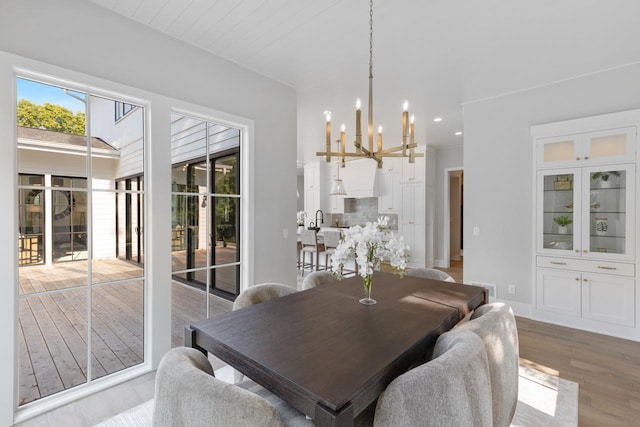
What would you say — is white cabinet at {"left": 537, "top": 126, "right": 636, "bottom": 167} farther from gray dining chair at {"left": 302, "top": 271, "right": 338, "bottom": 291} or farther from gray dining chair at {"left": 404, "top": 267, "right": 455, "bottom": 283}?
gray dining chair at {"left": 302, "top": 271, "right": 338, "bottom": 291}

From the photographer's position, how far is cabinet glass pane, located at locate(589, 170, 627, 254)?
10.6 ft

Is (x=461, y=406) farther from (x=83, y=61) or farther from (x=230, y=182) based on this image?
(x=83, y=61)

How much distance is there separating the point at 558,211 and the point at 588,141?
0.84 meters

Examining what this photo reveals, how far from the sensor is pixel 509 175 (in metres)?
3.95

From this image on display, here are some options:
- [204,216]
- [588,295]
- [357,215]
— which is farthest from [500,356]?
[357,215]

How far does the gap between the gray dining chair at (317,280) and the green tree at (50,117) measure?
2.09 metres

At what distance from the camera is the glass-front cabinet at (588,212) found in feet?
10.6

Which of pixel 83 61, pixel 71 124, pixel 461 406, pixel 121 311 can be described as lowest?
pixel 121 311

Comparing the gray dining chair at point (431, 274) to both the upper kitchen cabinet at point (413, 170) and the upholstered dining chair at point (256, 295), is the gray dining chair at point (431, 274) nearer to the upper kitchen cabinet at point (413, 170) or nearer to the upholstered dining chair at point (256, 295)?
the upholstered dining chair at point (256, 295)

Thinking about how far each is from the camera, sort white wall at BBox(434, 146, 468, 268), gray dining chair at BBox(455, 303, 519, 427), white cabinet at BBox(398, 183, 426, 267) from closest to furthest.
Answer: gray dining chair at BBox(455, 303, 519, 427)
white cabinet at BBox(398, 183, 426, 267)
white wall at BBox(434, 146, 468, 268)

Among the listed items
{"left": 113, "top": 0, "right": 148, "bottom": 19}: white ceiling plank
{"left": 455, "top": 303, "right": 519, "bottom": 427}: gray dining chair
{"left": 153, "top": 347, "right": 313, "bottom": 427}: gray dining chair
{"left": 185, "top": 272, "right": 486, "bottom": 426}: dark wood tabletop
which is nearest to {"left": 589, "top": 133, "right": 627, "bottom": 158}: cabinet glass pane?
{"left": 185, "top": 272, "right": 486, "bottom": 426}: dark wood tabletop

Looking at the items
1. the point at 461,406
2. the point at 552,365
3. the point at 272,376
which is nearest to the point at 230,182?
the point at 272,376

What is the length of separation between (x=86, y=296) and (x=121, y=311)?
12.6 inches

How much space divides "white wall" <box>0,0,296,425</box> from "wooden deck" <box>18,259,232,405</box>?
0.15 m
